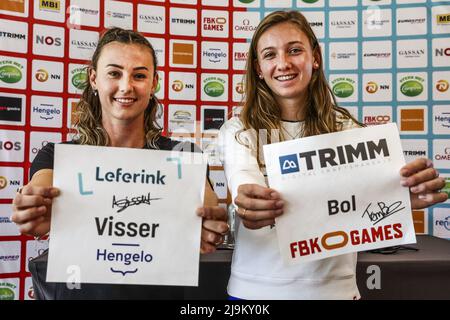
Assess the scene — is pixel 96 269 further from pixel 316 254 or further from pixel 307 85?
pixel 307 85

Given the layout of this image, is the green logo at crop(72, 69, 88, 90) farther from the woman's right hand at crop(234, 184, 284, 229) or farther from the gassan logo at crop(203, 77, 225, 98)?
the woman's right hand at crop(234, 184, 284, 229)

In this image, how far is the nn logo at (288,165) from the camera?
2.79 ft

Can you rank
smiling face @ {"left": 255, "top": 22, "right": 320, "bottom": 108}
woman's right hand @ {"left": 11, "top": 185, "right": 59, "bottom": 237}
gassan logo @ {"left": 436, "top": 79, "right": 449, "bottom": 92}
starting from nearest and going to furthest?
woman's right hand @ {"left": 11, "top": 185, "right": 59, "bottom": 237}
smiling face @ {"left": 255, "top": 22, "right": 320, "bottom": 108}
gassan logo @ {"left": 436, "top": 79, "right": 449, "bottom": 92}

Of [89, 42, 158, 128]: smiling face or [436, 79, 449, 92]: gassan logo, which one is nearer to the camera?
[89, 42, 158, 128]: smiling face

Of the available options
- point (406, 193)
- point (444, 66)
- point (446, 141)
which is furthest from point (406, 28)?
point (406, 193)

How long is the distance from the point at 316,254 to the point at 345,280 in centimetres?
10

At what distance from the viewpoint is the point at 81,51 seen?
4.39 ft

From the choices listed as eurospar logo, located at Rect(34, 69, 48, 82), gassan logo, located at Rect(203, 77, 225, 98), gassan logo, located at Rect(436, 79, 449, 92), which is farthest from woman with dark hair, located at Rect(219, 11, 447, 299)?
eurospar logo, located at Rect(34, 69, 48, 82)

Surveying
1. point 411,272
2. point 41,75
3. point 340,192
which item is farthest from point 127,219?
point 411,272

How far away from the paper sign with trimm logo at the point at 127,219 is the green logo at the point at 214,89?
497mm

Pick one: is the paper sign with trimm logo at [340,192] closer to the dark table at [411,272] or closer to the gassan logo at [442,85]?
the dark table at [411,272]

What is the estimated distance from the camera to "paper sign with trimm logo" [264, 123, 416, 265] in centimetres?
85
